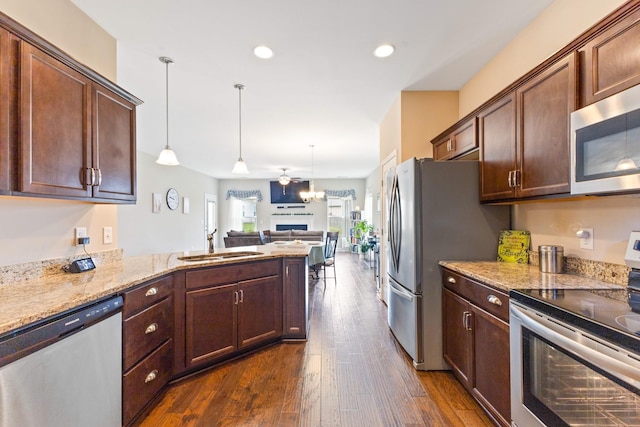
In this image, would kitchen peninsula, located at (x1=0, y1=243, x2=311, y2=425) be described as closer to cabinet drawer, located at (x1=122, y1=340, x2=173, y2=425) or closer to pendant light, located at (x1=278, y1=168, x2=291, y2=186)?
cabinet drawer, located at (x1=122, y1=340, x2=173, y2=425)

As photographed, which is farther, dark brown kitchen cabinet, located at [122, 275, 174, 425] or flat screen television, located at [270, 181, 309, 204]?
flat screen television, located at [270, 181, 309, 204]

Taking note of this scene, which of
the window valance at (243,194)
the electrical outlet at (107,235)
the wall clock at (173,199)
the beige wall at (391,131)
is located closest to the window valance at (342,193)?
the window valance at (243,194)

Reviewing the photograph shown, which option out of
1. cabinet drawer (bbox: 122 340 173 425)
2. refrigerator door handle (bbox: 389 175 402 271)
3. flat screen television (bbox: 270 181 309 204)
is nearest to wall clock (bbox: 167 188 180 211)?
flat screen television (bbox: 270 181 309 204)

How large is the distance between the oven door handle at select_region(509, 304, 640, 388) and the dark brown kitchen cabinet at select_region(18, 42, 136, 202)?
8.17ft

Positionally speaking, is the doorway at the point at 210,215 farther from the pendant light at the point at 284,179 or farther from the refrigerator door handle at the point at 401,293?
the refrigerator door handle at the point at 401,293

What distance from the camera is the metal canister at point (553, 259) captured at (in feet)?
6.00

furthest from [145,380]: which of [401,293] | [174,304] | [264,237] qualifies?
[264,237]

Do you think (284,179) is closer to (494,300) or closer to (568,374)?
(494,300)

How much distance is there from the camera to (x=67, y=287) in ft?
5.01

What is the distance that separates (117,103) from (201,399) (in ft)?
7.00

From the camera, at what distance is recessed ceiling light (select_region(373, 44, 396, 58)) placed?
246 cm

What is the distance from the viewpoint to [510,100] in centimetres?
199

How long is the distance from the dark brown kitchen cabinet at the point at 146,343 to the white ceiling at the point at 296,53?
1905 mm

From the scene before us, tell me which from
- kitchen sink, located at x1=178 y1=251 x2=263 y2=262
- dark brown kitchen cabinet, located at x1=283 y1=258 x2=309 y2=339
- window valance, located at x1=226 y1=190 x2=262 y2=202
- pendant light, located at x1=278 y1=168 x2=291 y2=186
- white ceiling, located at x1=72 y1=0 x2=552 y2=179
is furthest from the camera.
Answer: window valance, located at x1=226 y1=190 x2=262 y2=202
